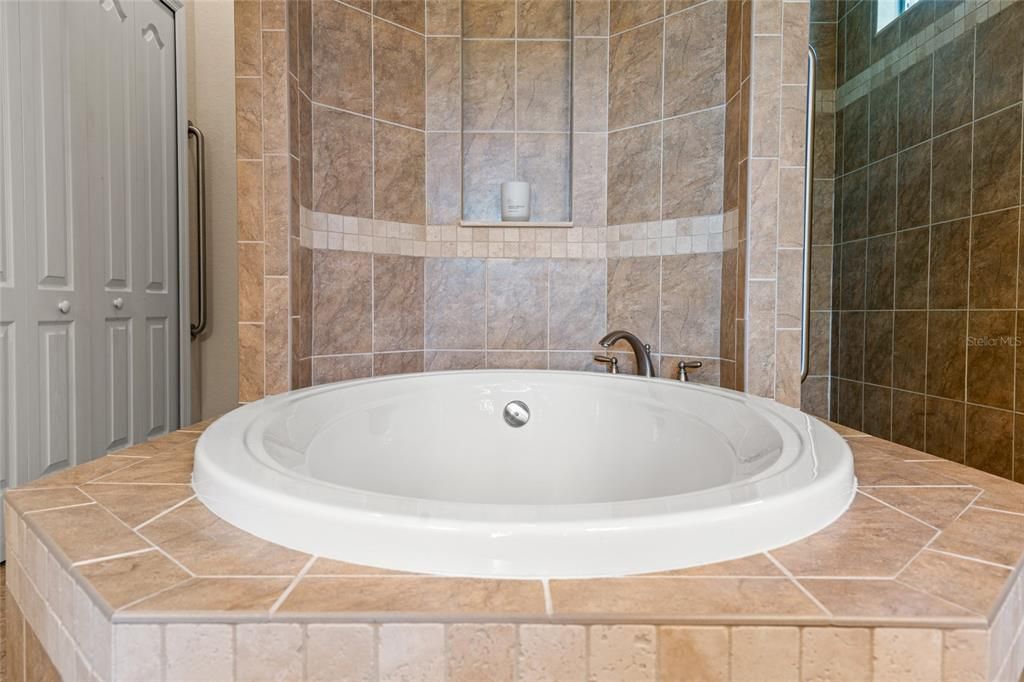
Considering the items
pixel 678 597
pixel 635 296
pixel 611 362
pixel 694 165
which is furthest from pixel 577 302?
pixel 678 597

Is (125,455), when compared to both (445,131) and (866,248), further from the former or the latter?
(866,248)

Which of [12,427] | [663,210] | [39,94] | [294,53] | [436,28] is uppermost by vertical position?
[436,28]

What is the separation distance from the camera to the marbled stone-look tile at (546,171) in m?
2.46

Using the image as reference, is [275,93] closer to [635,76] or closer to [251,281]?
[251,281]

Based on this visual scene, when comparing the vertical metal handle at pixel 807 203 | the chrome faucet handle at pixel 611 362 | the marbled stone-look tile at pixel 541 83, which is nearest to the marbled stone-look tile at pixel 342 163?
the marbled stone-look tile at pixel 541 83

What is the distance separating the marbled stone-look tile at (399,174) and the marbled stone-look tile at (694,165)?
979 millimetres

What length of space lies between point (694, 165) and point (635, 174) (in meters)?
0.24

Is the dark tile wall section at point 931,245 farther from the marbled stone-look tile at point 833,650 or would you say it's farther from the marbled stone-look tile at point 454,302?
the marbled stone-look tile at point 833,650

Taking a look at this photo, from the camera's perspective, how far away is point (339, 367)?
2.20 metres

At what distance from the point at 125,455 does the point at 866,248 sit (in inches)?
101

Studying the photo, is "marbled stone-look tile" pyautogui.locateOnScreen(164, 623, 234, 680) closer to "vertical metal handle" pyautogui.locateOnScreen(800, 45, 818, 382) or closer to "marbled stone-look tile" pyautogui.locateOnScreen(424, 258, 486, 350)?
"vertical metal handle" pyautogui.locateOnScreen(800, 45, 818, 382)

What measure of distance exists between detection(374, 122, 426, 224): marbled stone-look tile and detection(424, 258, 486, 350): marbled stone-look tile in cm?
22

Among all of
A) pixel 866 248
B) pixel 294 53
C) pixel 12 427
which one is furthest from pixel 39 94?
pixel 866 248

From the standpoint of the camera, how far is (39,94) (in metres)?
1.87
